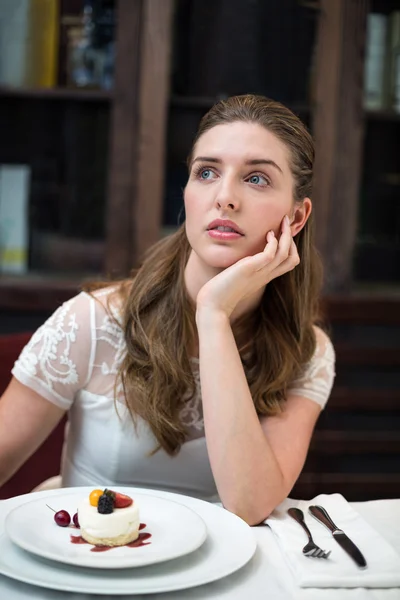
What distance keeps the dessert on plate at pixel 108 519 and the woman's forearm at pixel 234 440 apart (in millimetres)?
275

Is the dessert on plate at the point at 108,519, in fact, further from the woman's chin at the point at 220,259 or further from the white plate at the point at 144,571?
the woman's chin at the point at 220,259

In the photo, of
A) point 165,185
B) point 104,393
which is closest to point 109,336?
point 104,393

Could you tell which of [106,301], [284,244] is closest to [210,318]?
[284,244]

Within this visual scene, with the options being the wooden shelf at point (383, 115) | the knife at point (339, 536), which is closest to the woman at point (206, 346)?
the knife at point (339, 536)

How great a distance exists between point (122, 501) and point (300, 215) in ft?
2.37

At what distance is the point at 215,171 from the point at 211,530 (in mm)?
646

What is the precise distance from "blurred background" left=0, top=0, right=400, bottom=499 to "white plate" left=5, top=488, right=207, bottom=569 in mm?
1394

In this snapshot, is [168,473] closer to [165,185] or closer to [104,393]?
[104,393]

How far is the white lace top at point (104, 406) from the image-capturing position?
1.49 meters

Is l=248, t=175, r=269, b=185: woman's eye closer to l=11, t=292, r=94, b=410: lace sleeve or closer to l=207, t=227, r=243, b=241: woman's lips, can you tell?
l=207, t=227, r=243, b=241: woman's lips

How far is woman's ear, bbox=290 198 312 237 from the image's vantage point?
59.6 inches

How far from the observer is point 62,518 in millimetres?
972

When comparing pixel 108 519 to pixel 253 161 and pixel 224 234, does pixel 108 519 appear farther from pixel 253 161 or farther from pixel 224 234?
pixel 253 161

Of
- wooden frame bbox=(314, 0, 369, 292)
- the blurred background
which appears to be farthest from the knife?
wooden frame bbox=(314, 0, 369, 292)
